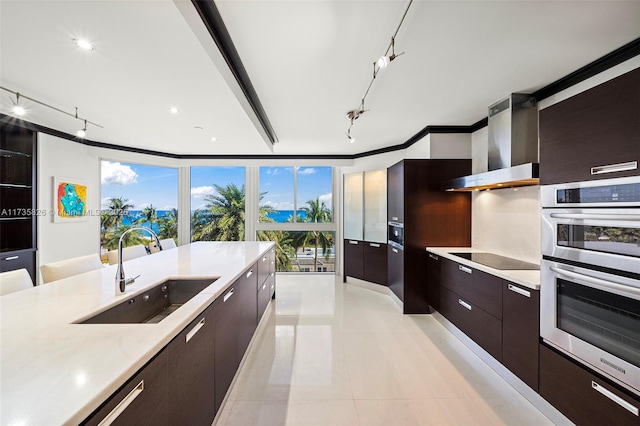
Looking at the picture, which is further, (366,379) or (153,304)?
(366,379)

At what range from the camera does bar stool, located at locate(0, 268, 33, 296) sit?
154cm

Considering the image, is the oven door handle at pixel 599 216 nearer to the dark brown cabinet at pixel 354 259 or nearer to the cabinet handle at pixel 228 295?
the cabinet handle at pixel 228 295

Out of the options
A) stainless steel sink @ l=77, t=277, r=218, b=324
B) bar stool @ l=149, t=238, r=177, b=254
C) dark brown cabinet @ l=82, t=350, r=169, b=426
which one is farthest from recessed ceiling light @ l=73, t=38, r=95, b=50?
bar stool @ l=149, t=238, r=177, b=254

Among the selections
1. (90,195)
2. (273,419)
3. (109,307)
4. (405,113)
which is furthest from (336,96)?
(90,195)

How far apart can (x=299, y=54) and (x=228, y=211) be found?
4698mm

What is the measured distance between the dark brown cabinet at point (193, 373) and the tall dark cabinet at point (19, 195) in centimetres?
352

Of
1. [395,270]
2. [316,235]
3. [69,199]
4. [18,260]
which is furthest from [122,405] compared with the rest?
[316,235]

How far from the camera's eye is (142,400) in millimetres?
852

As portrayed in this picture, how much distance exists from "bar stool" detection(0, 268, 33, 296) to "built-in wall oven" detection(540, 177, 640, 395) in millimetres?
3326

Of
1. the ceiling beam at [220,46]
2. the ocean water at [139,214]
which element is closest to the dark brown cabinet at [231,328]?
the ceiling beam at [220,46]

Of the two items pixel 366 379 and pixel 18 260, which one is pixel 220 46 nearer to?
pixel 366 379

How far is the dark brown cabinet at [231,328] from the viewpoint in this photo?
157 centimetres

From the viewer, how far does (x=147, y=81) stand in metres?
2.09

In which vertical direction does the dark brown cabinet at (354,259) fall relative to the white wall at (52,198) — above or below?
below
